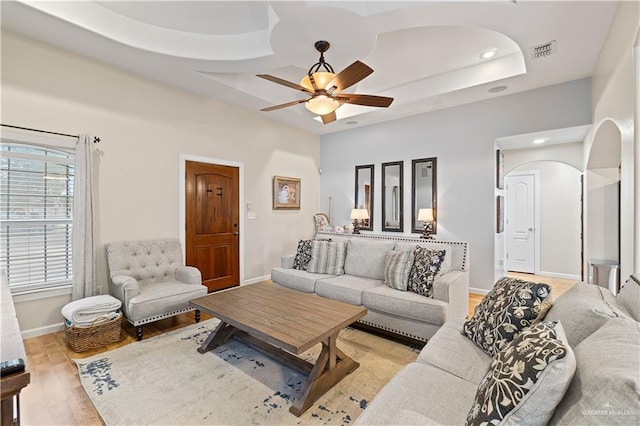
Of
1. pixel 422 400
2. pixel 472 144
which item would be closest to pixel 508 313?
pixel 422 400

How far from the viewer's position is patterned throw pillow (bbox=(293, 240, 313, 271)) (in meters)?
3.98

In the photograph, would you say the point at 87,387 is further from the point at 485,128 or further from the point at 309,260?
the point at 485,128

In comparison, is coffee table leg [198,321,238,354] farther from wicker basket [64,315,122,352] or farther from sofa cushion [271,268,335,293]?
sofa cushion [271,268,335,293]

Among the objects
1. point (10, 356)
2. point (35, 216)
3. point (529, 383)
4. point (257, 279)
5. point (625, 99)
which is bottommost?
point (257, 279)

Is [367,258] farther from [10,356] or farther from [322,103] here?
[10,356]

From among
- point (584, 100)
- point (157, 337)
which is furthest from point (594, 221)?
point (157, 337)

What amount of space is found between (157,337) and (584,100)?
18.8ft

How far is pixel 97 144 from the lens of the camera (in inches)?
134

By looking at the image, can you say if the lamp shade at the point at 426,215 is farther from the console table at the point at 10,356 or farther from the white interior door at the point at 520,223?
the console table at the point at 10,356

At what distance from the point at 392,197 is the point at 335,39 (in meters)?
3.17

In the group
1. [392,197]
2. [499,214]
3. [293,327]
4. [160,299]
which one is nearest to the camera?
A: [293,327]

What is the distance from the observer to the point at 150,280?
3.49 meters

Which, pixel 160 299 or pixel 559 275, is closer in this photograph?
pixel 160 299

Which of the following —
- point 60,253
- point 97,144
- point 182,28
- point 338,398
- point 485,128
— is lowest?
point 338,398
